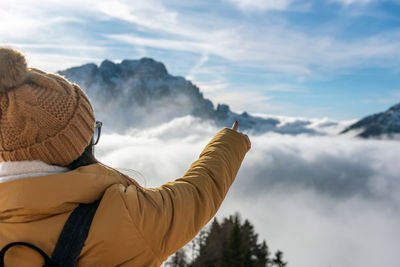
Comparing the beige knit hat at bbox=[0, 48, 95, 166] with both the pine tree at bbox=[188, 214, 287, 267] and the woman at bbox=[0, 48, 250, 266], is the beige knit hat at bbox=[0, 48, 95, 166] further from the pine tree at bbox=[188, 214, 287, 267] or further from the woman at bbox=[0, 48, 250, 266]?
the pine tree at bbox=[188, 214, 287, 267]

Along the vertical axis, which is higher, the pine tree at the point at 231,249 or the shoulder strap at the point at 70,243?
the pine tree at the point at 231,249

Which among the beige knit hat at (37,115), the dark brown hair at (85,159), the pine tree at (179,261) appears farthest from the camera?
the pine tree at (179,261)

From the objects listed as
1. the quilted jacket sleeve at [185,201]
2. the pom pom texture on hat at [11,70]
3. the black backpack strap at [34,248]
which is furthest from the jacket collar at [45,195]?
the pom pom texture on hat at [11,70]

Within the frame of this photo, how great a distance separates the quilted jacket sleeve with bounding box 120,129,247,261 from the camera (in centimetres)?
181

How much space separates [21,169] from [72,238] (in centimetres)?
47

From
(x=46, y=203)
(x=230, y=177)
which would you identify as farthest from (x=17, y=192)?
(x=230, y=177)

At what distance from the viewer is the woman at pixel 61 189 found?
62.9 inches

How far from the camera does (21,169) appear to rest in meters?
1.68

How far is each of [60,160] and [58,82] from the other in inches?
17.9

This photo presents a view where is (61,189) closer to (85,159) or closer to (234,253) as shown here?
(85,159)

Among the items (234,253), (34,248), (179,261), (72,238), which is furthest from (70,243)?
(179,261)

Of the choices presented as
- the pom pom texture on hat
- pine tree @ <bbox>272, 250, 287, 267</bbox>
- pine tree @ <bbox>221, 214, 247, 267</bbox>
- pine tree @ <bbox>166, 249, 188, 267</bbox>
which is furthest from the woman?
pine tree @ <bbox>272, 250, 287, 267</bbox>

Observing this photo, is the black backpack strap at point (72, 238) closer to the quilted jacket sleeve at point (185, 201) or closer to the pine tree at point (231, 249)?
the quilted jacket sleeve at point (185, 201)

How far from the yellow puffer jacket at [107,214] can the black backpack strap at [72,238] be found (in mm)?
33
